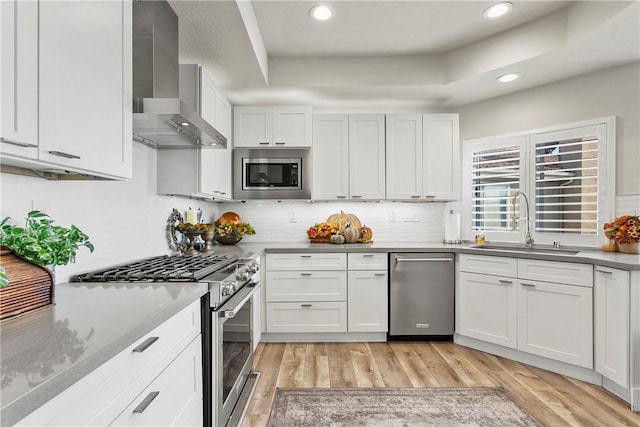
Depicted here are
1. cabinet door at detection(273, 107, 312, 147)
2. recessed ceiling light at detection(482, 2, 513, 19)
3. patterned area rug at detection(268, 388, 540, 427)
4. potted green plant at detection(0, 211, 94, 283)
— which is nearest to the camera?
potted green plant at detection(0, 211, 94, 283)

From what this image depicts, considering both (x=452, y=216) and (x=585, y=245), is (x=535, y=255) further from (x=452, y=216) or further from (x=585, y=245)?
(x=452, y=216)

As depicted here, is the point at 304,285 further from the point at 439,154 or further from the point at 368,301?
the point at 439,154

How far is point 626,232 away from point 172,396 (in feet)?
10.3

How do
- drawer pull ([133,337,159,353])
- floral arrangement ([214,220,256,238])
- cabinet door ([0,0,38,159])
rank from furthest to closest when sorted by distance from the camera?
floral arrangement ([214,220,256,238]), drawer pull ([133,337,159,353]), cabinet door ([0,0,38,159])

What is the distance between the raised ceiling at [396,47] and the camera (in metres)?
2.32

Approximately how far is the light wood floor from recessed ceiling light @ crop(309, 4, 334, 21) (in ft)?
8.69

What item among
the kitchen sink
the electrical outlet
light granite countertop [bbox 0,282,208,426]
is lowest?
light granite countertop [bbox 0,282,208,426]

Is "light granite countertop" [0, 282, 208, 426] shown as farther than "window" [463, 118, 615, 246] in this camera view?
No

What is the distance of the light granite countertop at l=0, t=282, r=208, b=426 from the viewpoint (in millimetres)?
643

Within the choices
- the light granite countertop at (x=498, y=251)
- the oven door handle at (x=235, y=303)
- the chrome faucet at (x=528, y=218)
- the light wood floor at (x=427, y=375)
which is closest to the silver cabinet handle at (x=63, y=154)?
the oven door handle at (x=235, y=303)

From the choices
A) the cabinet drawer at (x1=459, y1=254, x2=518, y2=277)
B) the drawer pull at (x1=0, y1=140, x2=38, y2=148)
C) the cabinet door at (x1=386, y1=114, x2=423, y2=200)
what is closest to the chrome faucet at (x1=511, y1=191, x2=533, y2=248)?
the cabinet drawer at (x1=459, y1=254, x2=518, y2=277)

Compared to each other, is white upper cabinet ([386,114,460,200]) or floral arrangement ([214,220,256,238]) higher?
white upper cabinet ([386,114,460,200])

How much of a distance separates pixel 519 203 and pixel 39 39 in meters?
3.63

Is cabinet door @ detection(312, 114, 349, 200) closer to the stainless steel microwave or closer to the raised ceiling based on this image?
the stainless steel microwave
